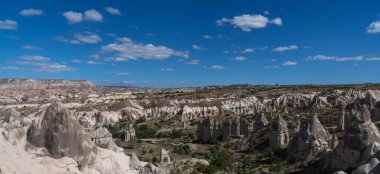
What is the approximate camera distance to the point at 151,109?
348ft

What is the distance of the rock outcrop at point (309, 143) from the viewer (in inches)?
1539

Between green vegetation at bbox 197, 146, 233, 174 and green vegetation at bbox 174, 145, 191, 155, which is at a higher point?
green vegetation at bbox 197, 146, 233, 174

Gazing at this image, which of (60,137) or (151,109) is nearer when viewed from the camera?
(60,137)

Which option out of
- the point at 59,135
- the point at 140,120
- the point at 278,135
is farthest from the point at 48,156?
the point at 140,120

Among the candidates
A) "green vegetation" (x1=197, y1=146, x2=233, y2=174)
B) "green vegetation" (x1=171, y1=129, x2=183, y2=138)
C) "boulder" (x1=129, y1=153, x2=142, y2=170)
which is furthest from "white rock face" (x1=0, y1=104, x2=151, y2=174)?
"green vegetation" (x1=171, y1=129, x2=183, y2=138)

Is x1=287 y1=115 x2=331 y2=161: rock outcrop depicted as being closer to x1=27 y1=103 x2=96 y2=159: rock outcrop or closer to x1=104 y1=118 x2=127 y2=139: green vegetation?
x1=27 y1=103 x2=96 y2=159: rock outcrop

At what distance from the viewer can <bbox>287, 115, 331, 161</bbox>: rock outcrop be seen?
39.1m

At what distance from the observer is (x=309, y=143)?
131ft

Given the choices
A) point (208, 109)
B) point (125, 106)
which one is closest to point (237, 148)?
point (208, 109)

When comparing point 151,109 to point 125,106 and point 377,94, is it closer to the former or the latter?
point 125,106

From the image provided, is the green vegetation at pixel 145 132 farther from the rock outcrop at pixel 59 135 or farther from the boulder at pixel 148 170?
the rock outcrop at pixel 59 135

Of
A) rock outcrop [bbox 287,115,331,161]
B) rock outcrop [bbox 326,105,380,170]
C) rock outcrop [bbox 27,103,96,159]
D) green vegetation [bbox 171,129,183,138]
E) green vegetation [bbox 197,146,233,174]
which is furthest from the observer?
green vegetation [bbox 171,129,183,138]

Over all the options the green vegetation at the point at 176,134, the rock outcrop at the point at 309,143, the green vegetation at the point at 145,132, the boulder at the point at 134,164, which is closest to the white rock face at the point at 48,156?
the boulder at the point at 134,164

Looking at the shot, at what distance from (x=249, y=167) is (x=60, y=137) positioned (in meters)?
24.9
